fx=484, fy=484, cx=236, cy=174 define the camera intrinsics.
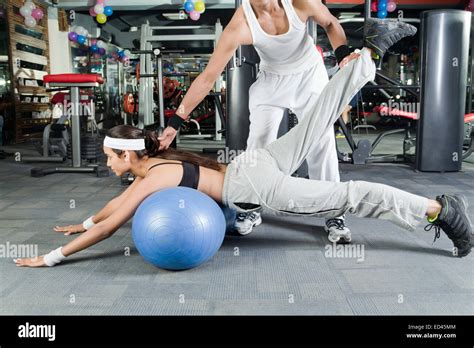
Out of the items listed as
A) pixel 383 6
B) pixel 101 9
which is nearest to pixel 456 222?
pixel 383 6

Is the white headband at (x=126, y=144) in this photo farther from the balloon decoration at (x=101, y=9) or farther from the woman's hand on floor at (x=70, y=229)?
the balloon decoration at (x=101, y=9)

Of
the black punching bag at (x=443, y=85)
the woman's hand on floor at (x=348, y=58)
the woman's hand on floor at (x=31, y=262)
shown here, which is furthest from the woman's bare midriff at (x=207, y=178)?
the black punching bag at (x=443, y=85)

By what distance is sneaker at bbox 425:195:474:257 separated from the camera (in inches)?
77.3

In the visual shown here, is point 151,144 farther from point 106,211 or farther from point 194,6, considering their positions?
point 194,6

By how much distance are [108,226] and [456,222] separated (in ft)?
4.57

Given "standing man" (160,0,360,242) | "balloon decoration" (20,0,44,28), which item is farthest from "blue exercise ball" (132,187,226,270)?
"balloon decoration" (20,0,44,28)

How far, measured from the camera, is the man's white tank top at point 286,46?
2.20 metres

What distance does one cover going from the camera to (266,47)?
2.29 metres

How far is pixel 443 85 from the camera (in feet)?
14.0

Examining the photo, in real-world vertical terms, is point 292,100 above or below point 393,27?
below

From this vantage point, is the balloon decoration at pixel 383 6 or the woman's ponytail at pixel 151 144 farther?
the balloon decoration at pixel 383 6
